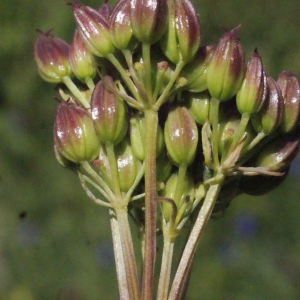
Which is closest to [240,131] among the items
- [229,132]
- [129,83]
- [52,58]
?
[229,132]

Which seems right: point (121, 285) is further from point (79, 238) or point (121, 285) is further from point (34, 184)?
point (34, 184)

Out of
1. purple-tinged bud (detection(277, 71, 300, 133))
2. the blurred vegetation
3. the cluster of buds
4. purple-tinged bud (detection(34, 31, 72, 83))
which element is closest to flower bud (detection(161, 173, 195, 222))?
the cluster of buds

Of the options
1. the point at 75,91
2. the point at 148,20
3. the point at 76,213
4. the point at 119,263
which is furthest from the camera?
the point at 76,213

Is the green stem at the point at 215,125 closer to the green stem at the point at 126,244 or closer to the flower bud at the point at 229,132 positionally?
the flower bud at the point at 229,132

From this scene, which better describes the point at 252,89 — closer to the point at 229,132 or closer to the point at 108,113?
the point at 229,132

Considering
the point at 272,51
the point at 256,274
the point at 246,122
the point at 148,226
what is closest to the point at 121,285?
the point at 148,226

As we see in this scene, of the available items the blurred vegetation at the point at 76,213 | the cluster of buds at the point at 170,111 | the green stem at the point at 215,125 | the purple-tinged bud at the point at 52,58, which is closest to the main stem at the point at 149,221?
the cluster of buds at the point at 170,111

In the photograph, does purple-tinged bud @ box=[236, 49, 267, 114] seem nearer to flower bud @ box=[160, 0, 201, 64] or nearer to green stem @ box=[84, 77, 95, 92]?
flower bud @ box=[160, 0, 201, 64]
